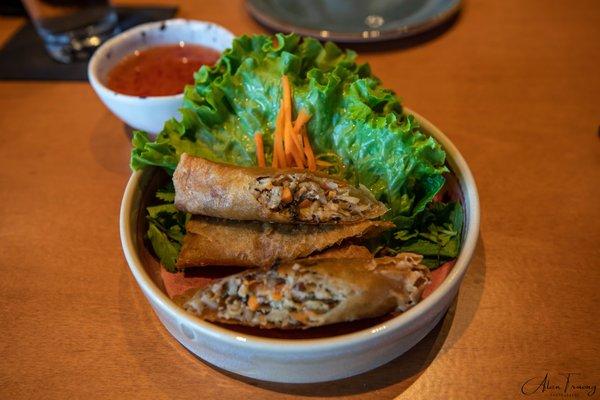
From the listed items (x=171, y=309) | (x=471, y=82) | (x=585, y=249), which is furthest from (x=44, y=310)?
(x=471, y=82)

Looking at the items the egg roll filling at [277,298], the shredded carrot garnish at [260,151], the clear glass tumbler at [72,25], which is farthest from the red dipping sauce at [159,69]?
the egg roll filling at [277,298]

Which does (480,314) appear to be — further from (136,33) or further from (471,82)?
(136,33)

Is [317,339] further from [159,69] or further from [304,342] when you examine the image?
[159,69]

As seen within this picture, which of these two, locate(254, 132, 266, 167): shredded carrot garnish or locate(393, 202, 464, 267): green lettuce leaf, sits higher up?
locate(254, 132, 266, 167): shredded carrot garnish

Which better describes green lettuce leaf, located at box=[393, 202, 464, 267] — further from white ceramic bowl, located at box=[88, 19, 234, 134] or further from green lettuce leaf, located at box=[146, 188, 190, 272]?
white ceramic bowl, located at box=[88, 19, 234, 134]

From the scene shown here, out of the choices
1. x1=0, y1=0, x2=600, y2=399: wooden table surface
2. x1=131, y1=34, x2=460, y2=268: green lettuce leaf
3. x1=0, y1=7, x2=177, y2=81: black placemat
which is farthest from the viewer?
x1=0, y1=7, x2=177, y2=81: black placemat

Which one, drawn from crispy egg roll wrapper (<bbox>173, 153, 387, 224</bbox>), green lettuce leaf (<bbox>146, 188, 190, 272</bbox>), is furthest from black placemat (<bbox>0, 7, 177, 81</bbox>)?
crispy egg roll wrapper (<bbox>173, 153, 387, 224</bbox>)

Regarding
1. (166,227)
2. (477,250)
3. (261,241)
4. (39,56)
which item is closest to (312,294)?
(261,241)
